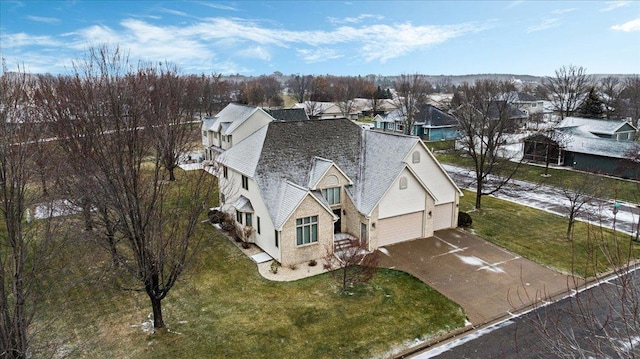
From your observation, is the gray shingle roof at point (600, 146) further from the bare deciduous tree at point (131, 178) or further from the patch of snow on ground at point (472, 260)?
the bare deciduous tree at point (131, 178)

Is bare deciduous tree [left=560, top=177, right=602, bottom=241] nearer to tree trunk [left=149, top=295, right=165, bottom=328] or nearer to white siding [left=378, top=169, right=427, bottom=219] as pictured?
white siding [left=378, top=169, right=427, bottom=219]

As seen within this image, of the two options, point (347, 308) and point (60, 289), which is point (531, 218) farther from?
point (60, 289)

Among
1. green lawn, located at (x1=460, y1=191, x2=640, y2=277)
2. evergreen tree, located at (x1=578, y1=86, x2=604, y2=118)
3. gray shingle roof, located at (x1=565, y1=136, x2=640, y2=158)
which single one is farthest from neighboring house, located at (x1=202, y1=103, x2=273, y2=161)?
evergreen tree, located at (x1=578, y1=86, x2=604, y2=118)

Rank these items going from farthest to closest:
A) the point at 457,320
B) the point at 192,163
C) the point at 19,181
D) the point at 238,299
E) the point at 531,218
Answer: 1. the point at 192,163
2. the point at 531,218
3. the point at 238,299
4. the point at 457,320
5. the point at 19,181

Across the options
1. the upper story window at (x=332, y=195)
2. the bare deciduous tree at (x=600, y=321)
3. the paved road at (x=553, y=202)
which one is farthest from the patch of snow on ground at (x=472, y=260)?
the paved road at (x=553, y=202)

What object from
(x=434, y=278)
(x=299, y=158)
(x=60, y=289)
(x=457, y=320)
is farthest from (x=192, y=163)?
(x=457, y=320)
